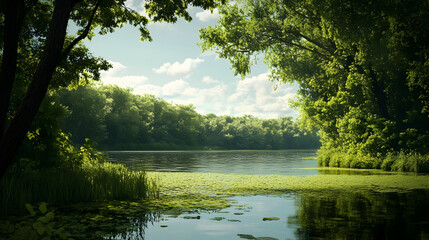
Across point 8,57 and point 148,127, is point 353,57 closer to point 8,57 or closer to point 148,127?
point 8,57

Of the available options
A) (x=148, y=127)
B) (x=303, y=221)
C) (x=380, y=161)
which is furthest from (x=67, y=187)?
(x=148, y=127)

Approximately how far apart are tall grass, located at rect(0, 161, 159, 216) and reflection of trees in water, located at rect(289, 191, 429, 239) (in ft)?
16.1

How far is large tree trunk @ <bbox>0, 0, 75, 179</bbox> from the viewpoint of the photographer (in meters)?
6.03

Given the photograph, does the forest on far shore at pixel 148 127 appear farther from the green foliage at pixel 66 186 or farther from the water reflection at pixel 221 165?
the green foliage at pixel 66 186

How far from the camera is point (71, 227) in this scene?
253 inches

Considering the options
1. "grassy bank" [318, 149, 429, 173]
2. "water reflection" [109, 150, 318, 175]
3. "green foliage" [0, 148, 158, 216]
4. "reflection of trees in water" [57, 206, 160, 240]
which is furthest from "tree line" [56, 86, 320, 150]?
"reflection of trees in water" [57, 206, 160, 240]

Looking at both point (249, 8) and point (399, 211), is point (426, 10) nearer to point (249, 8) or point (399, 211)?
point (249, 8)

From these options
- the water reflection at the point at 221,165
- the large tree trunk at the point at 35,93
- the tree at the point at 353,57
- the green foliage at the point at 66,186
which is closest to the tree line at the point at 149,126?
the water reflection at the point at 221,165

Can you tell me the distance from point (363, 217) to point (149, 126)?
107 m

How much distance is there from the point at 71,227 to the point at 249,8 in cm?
2451

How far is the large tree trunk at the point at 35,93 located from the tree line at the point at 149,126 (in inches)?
1727

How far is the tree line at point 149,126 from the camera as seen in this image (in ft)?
255

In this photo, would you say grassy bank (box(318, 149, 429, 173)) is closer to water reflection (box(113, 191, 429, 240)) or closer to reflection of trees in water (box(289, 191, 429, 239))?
reflection of trees in water (box(289, 191, 429, 239))

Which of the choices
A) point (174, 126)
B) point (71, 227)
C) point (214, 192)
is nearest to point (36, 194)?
point (71, 227)
